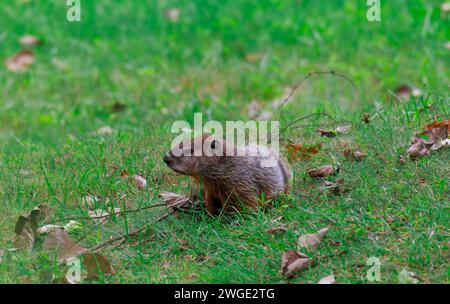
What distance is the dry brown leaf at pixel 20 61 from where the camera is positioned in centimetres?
888

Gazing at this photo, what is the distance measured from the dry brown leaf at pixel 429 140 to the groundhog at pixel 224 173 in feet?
2.84

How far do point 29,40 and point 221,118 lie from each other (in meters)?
3.53

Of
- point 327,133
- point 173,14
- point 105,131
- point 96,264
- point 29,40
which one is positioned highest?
point 173,14

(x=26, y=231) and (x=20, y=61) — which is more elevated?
(x=20, y=61)

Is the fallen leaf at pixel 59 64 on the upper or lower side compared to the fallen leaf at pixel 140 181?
upper

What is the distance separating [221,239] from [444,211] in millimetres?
1236

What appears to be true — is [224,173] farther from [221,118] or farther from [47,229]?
[221,118]

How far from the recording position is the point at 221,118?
21.9 feet

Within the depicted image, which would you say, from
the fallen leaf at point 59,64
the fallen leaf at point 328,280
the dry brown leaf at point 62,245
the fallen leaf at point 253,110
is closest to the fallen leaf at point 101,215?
the dry brown leaf at point 62,245

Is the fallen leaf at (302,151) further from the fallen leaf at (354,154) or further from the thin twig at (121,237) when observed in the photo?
the thin twig at (121,237)

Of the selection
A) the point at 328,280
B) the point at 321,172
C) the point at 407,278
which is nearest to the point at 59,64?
the point at 321,172
